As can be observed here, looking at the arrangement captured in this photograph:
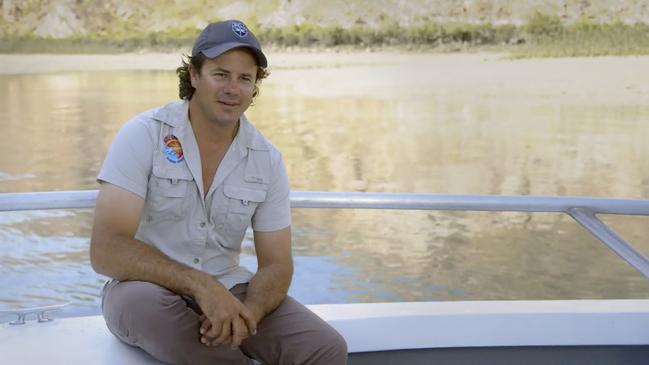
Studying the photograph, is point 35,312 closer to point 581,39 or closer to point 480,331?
point 480,331

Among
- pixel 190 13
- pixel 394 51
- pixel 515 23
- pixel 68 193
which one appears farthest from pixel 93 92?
pixel 68 193

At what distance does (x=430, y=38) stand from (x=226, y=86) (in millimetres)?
12038

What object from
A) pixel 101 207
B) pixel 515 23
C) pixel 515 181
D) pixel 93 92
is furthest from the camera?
pixel 93 92

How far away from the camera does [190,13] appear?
506 inches

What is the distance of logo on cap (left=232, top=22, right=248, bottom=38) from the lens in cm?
122

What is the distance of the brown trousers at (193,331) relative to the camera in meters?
1.14

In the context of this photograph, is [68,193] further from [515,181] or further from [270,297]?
[515,181]

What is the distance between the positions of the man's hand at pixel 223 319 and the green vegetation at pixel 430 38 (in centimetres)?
1162

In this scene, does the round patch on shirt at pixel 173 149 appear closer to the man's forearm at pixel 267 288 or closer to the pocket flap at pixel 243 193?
the pocket flap at pixel 243 193

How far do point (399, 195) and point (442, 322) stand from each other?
0.63 ft

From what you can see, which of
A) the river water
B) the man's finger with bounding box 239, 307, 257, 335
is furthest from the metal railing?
the river water

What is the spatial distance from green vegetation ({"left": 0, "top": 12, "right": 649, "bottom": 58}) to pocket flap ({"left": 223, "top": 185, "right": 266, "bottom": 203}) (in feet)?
37.7

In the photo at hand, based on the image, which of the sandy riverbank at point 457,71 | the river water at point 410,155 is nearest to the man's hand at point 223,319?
the river water at point 410,155

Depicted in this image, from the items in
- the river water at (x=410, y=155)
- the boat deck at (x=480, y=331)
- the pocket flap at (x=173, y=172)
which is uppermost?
the pocket flap at (x=173, y=172)
